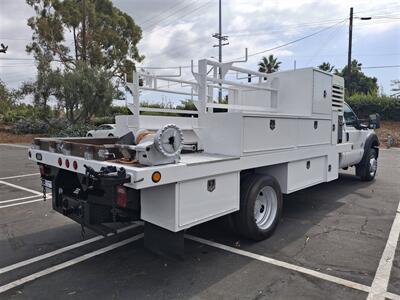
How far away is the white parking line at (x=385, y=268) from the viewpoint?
3.21 meters

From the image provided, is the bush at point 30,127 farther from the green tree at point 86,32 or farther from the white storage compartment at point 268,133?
the white storage compartment at point 268,133

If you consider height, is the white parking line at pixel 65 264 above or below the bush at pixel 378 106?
below

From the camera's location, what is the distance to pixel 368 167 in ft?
27.5

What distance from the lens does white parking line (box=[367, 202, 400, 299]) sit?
321 centimetres

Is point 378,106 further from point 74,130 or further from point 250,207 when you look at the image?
point 250,207

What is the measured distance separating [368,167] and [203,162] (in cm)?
639

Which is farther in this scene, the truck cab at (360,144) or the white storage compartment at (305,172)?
the truck cab at (360,144)

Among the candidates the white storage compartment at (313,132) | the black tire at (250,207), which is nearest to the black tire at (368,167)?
the white storage compartment at (313,132)

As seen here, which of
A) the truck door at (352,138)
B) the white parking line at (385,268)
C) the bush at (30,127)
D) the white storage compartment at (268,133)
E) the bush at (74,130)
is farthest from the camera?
the bush at (30,127)

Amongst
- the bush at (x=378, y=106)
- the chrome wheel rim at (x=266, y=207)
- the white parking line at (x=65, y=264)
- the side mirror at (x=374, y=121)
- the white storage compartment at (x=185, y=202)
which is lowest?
the white parking line at (x=65, y=264)

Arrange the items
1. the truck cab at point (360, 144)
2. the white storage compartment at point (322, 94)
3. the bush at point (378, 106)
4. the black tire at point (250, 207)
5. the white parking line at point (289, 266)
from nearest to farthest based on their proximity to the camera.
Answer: the white parking line at point (289, 266) → the black tire at point (250, 207) → the white storage compartment at point (322, 94) → the truck cab at point (360, 144) → the bush at point (378, 106)

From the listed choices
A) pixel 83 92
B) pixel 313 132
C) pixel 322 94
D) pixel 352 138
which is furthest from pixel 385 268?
pixel 83 92

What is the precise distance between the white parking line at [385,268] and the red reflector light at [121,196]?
94.9 inches

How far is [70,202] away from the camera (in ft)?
12.8
